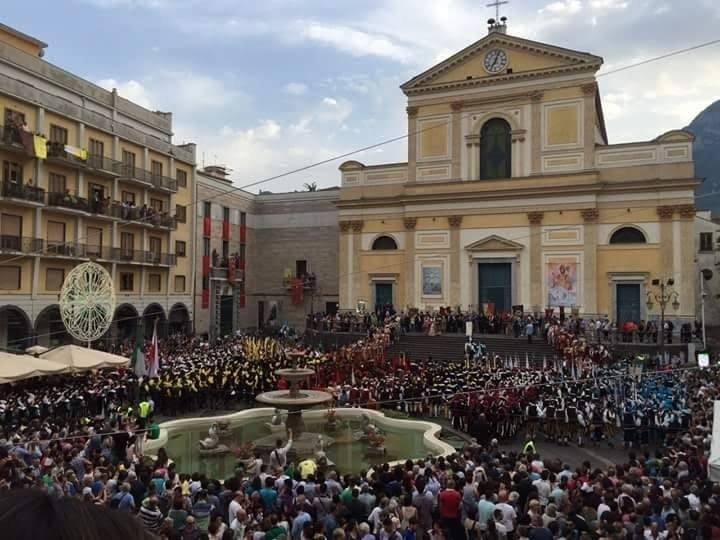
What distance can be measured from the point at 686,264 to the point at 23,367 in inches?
1312

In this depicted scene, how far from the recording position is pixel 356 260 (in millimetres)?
43438

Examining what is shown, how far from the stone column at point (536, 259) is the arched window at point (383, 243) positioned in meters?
9.62

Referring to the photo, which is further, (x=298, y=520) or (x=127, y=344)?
(x=127, y=344)

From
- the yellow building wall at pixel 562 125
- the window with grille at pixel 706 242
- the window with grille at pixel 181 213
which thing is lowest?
the window with grille at pixel 706 242

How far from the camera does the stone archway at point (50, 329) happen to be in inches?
1244

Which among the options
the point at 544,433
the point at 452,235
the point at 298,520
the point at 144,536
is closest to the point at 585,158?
the point at 452,235

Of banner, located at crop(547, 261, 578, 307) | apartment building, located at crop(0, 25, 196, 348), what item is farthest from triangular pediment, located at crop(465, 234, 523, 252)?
apartment building, located at crop(0, 25, 196, 348)

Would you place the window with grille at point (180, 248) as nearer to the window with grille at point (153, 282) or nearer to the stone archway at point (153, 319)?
the window with grille at point (153, 282)

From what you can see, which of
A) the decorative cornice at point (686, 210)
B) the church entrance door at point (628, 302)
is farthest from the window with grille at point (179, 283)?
the decorative cornice at point (686, 210)

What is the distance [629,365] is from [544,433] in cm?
824

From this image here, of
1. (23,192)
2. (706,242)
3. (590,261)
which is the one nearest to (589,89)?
(590,261)

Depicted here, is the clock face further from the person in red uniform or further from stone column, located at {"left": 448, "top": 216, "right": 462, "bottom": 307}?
the person in red uniform

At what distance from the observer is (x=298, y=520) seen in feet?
27.0

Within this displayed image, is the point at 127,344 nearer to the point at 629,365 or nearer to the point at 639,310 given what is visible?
the point at 629,365
